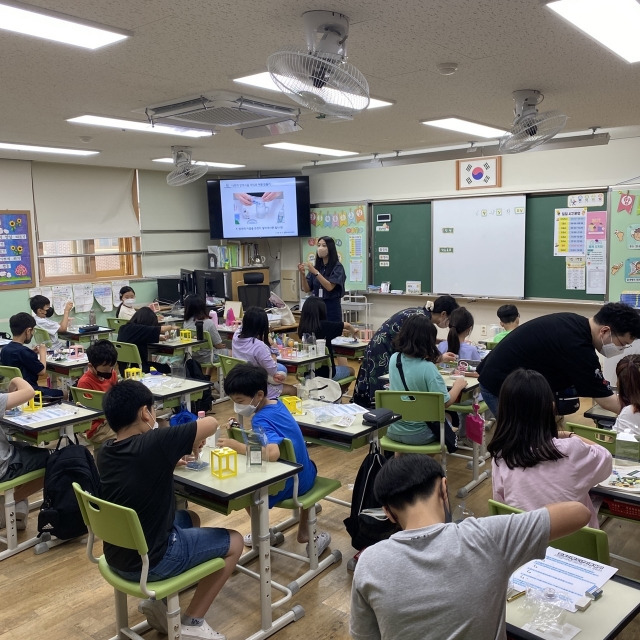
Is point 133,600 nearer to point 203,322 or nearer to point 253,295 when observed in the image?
point 203,322

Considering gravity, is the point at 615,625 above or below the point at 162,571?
above

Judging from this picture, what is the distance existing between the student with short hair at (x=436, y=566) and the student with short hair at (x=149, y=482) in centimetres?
118

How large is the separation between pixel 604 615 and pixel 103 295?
27.2ft

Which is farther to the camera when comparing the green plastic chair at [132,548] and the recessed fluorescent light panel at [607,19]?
the recessed fluorescent light panel at [607,19]

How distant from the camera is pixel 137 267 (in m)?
9.40

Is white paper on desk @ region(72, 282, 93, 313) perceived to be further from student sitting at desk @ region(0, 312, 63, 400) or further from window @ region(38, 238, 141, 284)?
student sitting at desk @ region(0, 312, 63, 400)

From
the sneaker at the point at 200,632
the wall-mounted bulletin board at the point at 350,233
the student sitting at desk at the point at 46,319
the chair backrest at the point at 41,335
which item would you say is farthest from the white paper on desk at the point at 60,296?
the sneaker at the point at 200,632

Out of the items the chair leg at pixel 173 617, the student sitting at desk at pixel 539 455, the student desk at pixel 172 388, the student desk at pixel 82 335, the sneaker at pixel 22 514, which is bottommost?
the sneaker at pixel 22 514

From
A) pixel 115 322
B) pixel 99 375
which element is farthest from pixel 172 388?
pixel 115 322

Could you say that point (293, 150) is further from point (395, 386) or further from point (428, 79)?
point (395, 386)

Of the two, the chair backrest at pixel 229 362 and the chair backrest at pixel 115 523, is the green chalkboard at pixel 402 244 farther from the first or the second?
the chair backrest at pixel 115 523

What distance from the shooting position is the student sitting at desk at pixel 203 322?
6715 millimetres

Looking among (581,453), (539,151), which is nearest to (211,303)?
(539,151)

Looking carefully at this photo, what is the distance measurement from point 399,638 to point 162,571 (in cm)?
132
